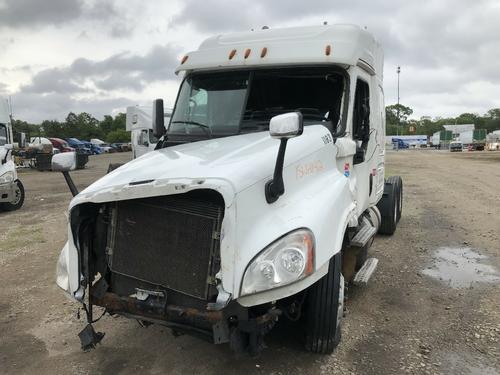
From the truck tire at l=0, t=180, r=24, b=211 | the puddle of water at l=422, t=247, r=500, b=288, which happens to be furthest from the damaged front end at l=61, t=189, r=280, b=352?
the truck tire at l=0, t=180, r=24, b=211

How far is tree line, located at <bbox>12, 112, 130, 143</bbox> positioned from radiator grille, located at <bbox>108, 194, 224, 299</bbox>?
6579 cm

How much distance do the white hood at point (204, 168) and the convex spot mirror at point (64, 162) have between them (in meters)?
0.52

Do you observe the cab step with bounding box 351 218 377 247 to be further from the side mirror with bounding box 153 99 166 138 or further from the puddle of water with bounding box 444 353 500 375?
the side mirror with bounding box 153 99 166 138

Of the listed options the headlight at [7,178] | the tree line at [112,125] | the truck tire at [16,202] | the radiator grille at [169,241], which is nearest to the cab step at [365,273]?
the radiator grille at [169,241]

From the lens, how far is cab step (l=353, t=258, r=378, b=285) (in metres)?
4.77

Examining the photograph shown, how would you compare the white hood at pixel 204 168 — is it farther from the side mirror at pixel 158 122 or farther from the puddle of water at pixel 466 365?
the puddle of water at pixel 466 365

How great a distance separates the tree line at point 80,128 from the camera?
8000 centimetres

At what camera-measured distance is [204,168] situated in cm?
323

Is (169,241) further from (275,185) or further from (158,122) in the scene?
(158,122)

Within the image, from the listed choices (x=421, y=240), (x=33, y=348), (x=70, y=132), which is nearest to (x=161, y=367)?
(x=33, y=348)

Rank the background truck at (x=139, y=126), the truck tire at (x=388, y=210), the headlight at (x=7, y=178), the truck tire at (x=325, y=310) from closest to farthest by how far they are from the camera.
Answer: the truck tire at (x=325, y=310) → the truck tire at (x=388, y=210) → the headlight at (x=7, y=178) → the background truck at (x=139, y=126)

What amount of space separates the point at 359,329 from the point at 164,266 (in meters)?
2.15

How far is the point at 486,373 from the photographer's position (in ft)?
11.9

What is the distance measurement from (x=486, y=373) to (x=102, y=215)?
3184 millimetres
